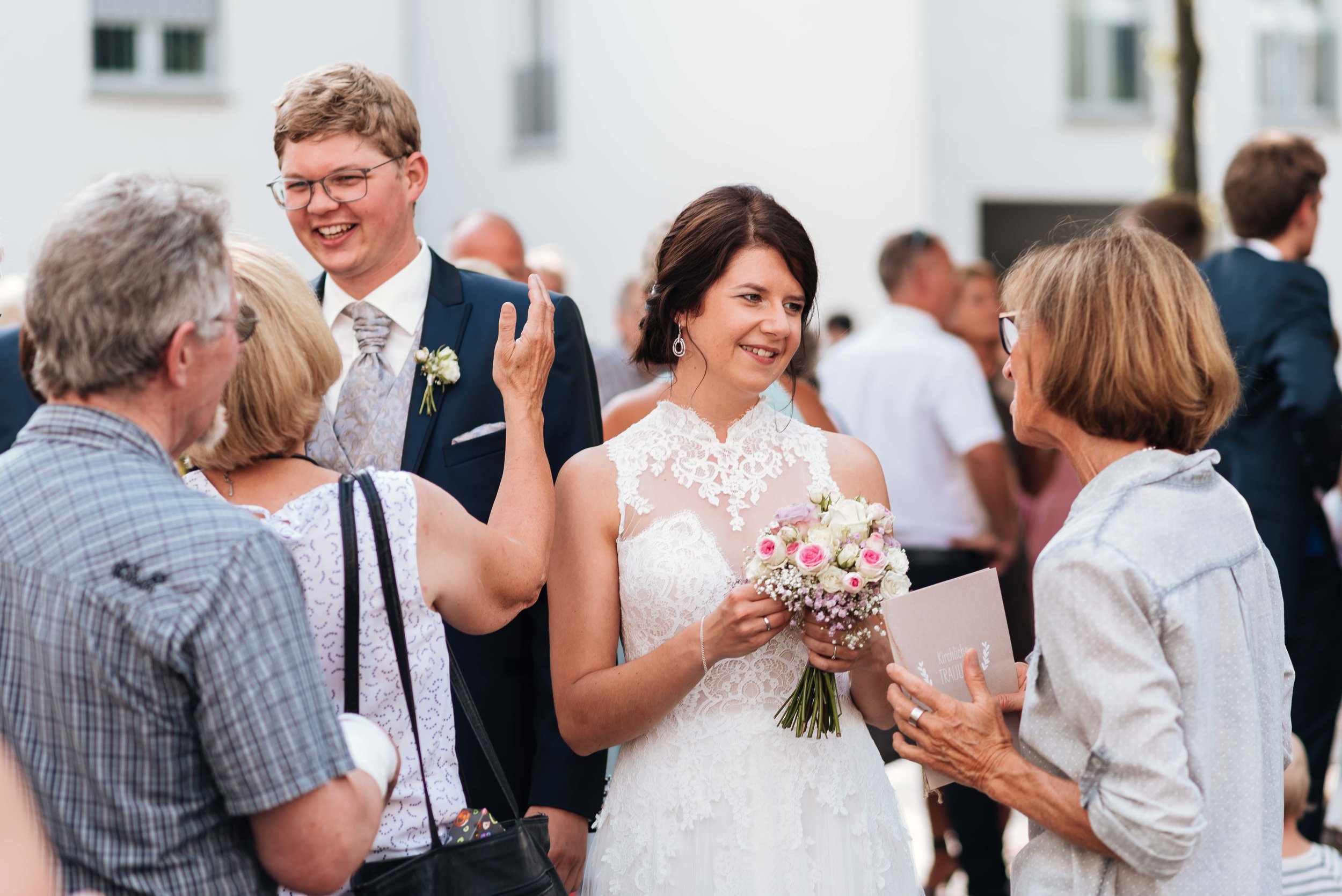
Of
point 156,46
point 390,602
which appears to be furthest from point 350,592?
point 156,46

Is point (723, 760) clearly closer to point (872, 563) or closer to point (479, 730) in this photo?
point (872, 563)

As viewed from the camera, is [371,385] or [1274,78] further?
[1274,78]

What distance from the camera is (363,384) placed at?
305 centimetres

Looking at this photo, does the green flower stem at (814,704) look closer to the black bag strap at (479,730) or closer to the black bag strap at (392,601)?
the black bag strap at (479,730)

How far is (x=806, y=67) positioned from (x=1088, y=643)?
1406 cm

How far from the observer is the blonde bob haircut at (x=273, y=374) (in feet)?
7.47

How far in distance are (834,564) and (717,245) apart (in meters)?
0.79

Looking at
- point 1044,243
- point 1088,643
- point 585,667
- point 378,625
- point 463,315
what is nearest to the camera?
point 1088,643

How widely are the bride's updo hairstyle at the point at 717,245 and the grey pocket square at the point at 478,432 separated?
43 centimetres

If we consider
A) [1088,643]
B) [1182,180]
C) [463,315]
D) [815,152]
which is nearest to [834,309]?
[815,152]

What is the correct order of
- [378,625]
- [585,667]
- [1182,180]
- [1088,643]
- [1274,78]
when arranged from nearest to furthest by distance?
1. [1088,643]
2. [378,625]
3. [585,667]
4. [1182,180]
5. [1274,78]

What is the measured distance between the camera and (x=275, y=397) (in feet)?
7.51

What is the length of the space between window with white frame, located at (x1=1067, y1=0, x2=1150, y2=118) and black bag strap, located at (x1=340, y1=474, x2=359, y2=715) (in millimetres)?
16321

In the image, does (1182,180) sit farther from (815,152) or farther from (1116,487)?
(1116,487)
